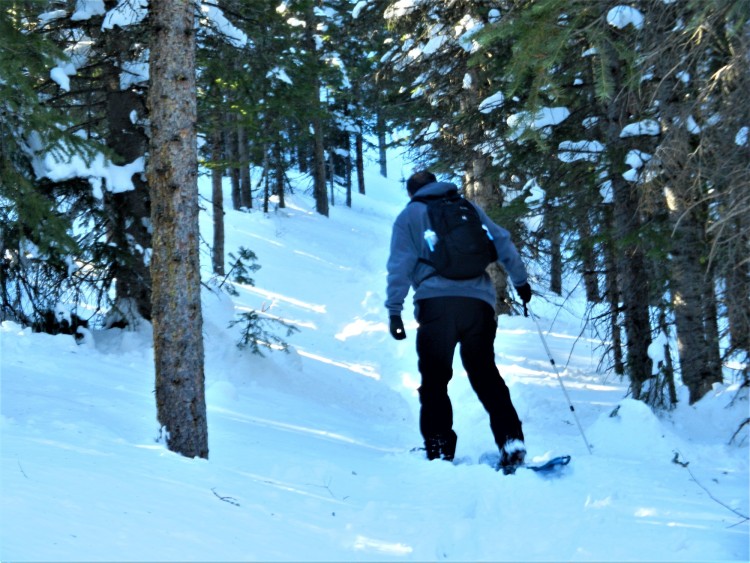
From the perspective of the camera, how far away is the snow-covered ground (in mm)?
3408

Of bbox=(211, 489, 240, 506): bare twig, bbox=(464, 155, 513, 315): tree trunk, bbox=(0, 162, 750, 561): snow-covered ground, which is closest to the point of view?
bbox=(0, 162, 750, 561): snow-covered ground

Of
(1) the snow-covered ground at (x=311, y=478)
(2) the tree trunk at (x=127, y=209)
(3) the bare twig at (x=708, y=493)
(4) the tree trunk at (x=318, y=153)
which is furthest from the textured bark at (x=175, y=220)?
(4) the tree trunk at (x=318, y=153)

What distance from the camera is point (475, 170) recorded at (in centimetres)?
1373

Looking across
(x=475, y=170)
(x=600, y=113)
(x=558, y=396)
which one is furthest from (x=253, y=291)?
(x=600, y=113)

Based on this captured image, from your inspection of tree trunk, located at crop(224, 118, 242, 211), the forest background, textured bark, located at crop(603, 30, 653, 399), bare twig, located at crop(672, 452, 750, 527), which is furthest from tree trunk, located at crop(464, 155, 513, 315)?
tree trunk, located at crop(224, 118, 242, 211)

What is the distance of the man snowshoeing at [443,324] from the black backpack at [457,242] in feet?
0.14

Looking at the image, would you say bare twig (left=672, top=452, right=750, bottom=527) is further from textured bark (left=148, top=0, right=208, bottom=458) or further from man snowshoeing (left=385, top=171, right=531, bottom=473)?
textured bark (left=148, top=0, right=208, bottom=458)

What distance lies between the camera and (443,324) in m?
5.46

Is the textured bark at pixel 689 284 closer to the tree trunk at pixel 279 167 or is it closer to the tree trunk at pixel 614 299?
the tree trunk at pixel 614 299

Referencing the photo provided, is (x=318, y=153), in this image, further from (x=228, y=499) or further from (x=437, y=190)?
(x=228, y=499)

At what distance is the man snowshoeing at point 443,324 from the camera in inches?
215

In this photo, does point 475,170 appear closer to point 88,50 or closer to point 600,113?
point 600,113

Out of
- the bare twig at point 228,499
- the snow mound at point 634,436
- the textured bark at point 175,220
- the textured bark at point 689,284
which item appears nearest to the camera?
the bare twig at point 228,499

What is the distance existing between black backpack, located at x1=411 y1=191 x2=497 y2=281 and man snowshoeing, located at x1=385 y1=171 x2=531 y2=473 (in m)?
0.04
